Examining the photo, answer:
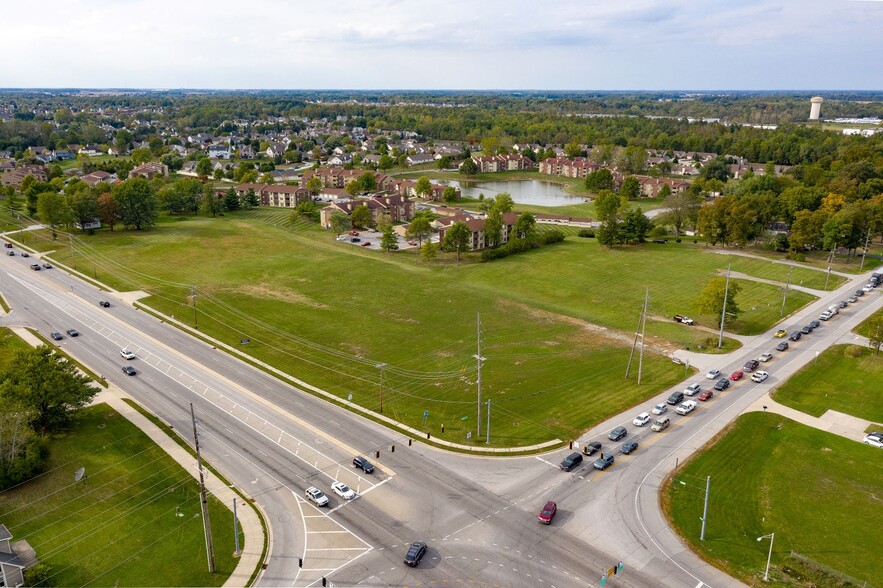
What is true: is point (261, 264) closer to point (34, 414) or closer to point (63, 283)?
point (63, 283)

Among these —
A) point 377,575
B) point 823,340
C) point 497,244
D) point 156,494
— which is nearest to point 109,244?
point 497,244

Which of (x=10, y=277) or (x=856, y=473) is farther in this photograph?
(x=10, y=277)

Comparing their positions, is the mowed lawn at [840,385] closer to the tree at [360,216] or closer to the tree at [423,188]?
the tree at [360,216]

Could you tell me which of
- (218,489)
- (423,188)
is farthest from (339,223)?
(218,489)

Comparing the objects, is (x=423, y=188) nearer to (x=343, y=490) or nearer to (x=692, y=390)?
(x=692, y=390)

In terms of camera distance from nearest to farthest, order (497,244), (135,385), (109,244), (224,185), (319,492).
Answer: (319,492) → (135,385) → (109,244) → (497,244) → (224,185)
